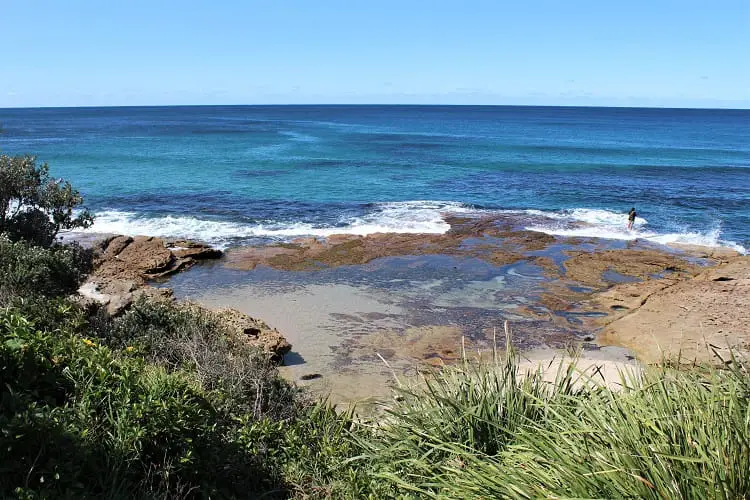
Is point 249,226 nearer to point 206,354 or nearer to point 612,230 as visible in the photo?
point 612,230

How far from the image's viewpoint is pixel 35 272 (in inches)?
428

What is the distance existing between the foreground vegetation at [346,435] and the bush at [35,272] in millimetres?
1903

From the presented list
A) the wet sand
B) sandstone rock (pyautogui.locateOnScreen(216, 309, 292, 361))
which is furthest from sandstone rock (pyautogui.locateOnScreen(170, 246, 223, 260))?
sandstone rock (pyautogui.locateOnScreen(216, 309, 292, 361))

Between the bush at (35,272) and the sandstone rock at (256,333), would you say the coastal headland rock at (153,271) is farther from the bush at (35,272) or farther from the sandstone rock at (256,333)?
the bush at (35,272)

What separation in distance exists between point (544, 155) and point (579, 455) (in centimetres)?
5795

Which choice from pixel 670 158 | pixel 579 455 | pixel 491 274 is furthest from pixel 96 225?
pixel 670 158

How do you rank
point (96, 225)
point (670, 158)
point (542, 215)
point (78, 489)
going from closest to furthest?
point (78, 489)
point (96, 225)
point (542, 215)
point (670, 158)

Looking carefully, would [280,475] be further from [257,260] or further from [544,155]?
[544,155]

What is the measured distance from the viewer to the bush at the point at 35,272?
34.0 feet

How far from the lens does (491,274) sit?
2147cm

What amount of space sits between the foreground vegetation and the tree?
6.16 m

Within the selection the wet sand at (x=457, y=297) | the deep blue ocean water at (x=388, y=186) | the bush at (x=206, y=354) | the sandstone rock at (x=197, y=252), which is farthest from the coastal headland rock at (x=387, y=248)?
the bush at (x=206, y=354)

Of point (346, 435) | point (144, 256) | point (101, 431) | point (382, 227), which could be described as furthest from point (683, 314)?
point (144, 256)

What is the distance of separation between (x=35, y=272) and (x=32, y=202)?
4.77 metres
